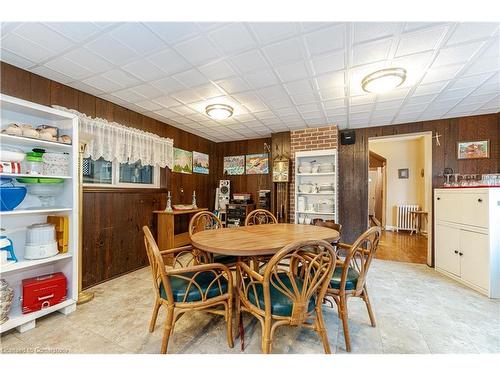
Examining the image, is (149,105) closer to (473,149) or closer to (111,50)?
(111,50)

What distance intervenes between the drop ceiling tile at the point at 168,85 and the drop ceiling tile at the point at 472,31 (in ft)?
8.04

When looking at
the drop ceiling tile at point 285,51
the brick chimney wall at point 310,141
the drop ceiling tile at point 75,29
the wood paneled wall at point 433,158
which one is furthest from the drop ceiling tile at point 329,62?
the wood paneled wall at point 433,158

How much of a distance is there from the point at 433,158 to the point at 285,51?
10.6ft

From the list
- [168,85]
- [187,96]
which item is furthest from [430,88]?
[168,85]

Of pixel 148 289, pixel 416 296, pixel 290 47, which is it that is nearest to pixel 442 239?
pixel 416 296

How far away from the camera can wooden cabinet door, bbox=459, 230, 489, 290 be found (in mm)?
2448

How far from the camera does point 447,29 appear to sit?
154 cm

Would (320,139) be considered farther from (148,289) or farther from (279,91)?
(148,289)

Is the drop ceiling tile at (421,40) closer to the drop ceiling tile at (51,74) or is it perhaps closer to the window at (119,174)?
the drop ceiling tile at (51,74)

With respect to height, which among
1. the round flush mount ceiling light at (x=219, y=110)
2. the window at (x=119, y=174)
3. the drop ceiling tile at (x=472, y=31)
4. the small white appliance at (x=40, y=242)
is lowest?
the small white appliance at (x=40, y=242)

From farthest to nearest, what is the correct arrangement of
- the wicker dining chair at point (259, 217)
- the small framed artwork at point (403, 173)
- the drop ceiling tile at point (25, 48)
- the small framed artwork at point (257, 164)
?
the small framed artwork at point (403, 173), the small framed artwork at point (257, 164), the wicker dining chair at point (259, 217), the drop ceiling tile at point (25, 48)

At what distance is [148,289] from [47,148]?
1872mm

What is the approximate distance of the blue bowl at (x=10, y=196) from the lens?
1.71m

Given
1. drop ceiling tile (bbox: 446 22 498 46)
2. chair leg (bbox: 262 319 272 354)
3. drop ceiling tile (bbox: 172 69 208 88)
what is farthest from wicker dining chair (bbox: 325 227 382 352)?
drop ceiling tile (bbox: 172 69 208 88)
